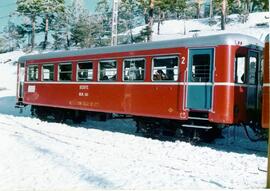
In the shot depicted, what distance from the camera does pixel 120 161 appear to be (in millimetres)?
11352

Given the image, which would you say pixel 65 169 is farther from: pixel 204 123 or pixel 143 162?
pixel 204 123

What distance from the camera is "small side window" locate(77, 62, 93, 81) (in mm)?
18328

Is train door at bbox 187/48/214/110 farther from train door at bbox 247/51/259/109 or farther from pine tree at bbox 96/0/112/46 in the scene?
pine tree at bbox 96/0/112/46

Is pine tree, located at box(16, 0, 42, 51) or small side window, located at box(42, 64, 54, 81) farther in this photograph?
pine tree, located at box(16, 0, 42, 51)

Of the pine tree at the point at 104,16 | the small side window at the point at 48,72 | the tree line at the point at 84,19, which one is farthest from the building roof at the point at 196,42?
the pine tree at the point at 104,16

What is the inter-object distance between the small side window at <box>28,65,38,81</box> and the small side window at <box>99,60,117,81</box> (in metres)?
5.83

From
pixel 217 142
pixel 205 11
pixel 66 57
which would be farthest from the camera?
pixel 205 11

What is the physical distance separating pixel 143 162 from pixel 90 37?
69627 mm

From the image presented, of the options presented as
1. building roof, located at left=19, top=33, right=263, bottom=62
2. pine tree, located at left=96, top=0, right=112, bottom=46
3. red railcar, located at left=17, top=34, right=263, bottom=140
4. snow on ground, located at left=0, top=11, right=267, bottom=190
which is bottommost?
snow on ground, located at left=0, top=11, right=267, bottom=190

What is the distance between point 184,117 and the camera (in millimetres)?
14148

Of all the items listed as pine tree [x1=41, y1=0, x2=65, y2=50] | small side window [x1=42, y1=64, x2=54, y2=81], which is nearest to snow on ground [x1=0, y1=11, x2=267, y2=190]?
small side window [x1=42, y1=64, x2=54, y2=81]

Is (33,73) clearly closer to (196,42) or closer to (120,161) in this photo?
(196,42)

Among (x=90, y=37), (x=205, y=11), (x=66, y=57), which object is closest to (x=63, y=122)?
(x=66, y=57)

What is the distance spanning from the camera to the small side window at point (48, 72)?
2109cm
